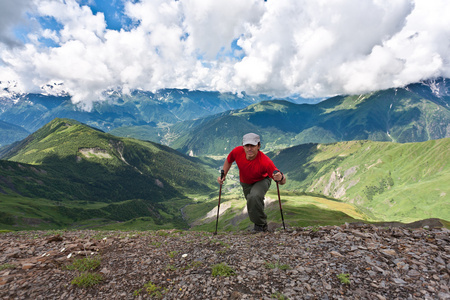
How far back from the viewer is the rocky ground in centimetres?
621

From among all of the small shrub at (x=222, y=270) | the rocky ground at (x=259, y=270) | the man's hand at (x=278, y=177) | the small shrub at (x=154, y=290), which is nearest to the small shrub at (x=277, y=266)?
the rocky ground at (x=259, y=270)

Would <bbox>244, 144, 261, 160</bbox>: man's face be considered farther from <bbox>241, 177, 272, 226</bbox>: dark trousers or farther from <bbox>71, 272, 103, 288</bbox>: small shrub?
<bbox>71, 272, 103, 288</bbox>: small shrub

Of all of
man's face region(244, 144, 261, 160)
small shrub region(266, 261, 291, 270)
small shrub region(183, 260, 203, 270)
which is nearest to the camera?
small shrub region(266, 261, 291, 270)

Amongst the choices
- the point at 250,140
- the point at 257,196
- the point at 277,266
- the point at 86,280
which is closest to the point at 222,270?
→ the point at 277,266

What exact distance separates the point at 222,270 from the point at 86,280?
4690mm

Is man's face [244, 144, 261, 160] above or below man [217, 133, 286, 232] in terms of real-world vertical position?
above

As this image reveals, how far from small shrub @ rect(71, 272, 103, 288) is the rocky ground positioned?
35 millimetres

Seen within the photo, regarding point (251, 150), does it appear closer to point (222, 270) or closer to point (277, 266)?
point (277, 266)

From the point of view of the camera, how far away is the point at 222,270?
24.8 feet

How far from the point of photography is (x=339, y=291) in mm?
6023

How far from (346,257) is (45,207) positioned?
794ft

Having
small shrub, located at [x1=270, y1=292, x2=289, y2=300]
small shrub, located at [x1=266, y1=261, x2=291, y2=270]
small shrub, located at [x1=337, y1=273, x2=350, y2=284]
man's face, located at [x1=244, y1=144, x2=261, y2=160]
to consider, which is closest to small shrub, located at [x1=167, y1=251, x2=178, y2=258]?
small shrub, located at [x1=266, y1=261, x2=291, y2=270]

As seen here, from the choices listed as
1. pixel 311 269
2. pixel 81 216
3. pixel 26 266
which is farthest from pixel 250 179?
pixel 81 216

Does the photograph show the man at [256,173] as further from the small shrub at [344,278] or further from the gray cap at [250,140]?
the small shrub at [344,278]
